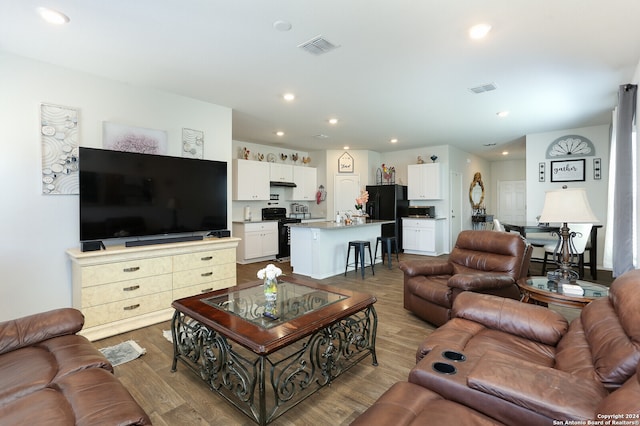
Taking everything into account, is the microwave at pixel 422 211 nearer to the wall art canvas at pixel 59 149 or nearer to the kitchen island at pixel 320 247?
the kitchen island at pixel 320 247

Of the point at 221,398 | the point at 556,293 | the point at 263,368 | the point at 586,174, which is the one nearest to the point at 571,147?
the point at 586,174

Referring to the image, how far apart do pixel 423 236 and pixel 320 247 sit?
344cm

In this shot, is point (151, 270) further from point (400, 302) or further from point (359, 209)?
point (359, 209)

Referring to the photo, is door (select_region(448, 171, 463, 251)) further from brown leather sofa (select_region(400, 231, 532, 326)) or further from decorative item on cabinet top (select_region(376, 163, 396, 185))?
brown leather sofa (select_region(400, 231, 532, 326))

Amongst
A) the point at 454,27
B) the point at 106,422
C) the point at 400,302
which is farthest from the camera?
the point at 400,302

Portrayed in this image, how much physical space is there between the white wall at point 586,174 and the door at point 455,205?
1669mm

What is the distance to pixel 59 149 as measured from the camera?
3.09 metres

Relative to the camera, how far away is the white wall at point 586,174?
5703mm

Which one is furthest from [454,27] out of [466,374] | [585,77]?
[466,374]

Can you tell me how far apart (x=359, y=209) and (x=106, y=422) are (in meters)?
5.15

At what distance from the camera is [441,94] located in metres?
3.97

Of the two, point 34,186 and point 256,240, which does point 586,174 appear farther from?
point 34,186

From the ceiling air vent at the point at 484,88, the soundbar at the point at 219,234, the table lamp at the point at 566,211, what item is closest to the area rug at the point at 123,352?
the soundbar at the point at 219,234

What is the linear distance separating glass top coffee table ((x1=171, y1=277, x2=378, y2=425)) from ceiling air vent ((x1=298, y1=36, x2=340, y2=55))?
2159 mm
